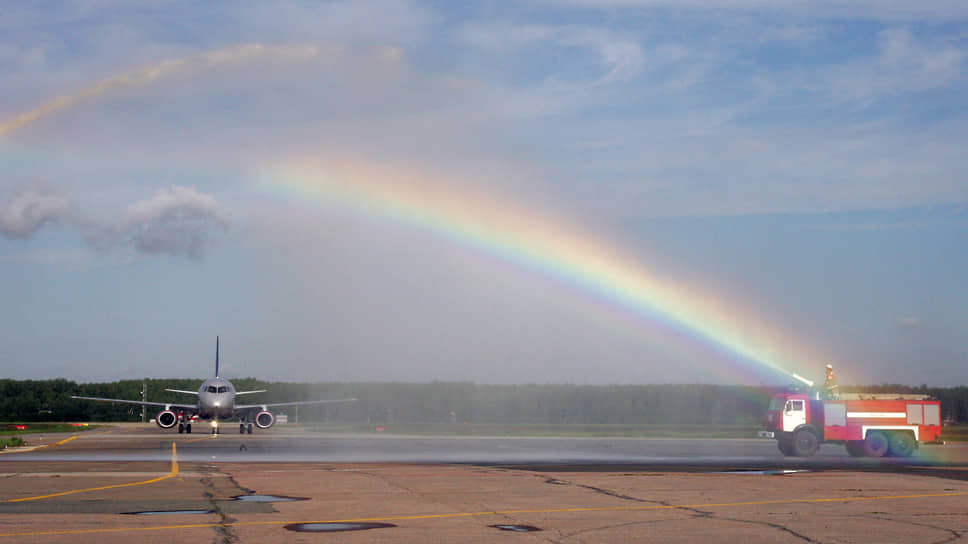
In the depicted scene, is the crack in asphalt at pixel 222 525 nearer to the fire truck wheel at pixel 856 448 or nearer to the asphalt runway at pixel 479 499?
the asphalt runway at pixel 479 499

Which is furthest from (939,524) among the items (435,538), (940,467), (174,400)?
(174,400)

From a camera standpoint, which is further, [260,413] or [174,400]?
[174,400]

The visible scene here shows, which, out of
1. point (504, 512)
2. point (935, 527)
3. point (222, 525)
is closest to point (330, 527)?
point (222, 525)

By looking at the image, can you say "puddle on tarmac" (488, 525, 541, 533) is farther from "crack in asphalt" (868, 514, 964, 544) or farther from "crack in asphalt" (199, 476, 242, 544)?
"crack in asphalt" (868, 514, 964, 544)

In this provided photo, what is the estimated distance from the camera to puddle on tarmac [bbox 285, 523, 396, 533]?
55.5 feet

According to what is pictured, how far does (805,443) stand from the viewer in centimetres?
4150

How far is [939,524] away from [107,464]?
27.3 m

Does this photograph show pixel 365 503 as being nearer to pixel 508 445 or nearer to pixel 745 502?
pixel 745 502

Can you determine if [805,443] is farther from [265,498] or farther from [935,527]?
[265,498]

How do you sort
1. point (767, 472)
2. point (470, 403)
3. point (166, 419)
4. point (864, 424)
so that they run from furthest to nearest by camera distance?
point (470, 403)
point (166, 419)
point (864, 424)
point (767, 472)

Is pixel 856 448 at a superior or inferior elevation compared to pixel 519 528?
inferior

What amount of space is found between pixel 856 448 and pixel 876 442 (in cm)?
92

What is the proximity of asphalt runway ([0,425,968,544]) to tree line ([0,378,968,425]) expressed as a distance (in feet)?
255

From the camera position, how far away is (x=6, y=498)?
21719 mm
